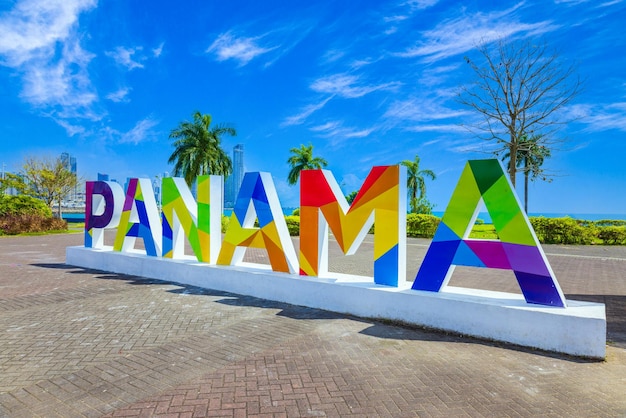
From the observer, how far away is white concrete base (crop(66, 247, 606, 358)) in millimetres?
5234

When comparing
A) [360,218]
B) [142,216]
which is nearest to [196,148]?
[142,216]

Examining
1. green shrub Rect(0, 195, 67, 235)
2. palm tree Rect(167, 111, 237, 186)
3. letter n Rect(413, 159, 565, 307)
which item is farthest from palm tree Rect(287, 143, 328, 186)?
letter n Rect(413, 159, 565, 307)

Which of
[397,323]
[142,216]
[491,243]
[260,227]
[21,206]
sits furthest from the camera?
[21,206]

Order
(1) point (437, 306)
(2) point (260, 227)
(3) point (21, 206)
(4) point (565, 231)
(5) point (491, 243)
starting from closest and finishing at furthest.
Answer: (5) point (491, 243) < (1) point (437, 306) < (2) point (260, 227) < (4) point (565, 231) < (3) point (21, 206)

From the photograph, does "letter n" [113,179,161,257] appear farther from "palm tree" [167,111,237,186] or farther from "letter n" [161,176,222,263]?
"palm tree" [167,111,237,186]

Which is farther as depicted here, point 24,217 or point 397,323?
point 24,217

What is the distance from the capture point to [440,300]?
6.21 m

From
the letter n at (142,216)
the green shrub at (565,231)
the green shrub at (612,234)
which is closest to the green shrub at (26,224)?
the letter n at (142,216)

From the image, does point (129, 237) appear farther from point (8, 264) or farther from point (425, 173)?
point (425, 173)

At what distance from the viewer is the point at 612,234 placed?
22.4 metres

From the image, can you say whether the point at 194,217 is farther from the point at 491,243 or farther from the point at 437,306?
the point at 491,243

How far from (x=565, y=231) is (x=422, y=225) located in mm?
8545

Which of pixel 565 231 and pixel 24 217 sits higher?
pixel 24 217

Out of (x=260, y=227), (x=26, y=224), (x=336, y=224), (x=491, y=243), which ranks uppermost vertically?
(x=336, y=224)
